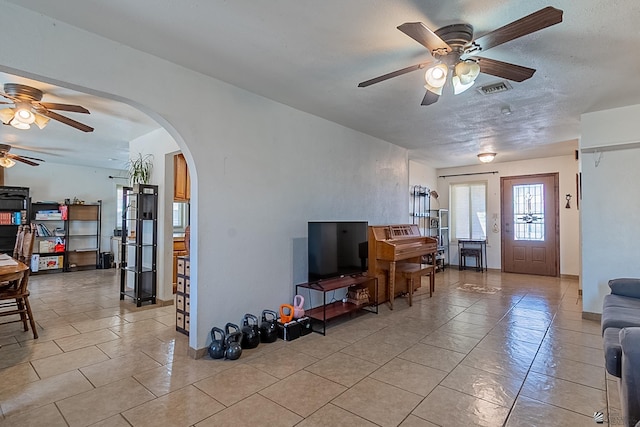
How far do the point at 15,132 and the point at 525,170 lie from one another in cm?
983

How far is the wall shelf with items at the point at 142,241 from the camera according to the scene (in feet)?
15.3

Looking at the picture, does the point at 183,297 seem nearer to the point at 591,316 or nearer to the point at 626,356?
the point at 626,356

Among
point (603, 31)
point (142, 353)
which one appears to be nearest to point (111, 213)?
point (142, 353)

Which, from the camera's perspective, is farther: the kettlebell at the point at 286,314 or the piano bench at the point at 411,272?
the piano bench at the point at 411,272

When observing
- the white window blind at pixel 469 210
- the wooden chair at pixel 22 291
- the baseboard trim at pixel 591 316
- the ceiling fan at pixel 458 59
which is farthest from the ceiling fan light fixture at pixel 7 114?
the white window blind at pixel 469 210

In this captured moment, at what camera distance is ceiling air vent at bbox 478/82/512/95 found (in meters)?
3.29

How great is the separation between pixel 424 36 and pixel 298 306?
2912 mm

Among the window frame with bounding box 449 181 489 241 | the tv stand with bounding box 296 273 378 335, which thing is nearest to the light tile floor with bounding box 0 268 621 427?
the tv stand with bounding box 296 273 378 335

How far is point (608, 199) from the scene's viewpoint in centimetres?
409

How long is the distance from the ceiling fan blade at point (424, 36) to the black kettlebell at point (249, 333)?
283cm

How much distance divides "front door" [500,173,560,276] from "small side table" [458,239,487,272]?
43cm

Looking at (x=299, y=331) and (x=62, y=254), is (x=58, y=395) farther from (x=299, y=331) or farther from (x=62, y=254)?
(x=62, y=254)

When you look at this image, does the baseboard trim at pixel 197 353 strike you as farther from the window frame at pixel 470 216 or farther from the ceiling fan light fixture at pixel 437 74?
the window frame at pixel 470 216

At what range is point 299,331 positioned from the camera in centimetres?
353
